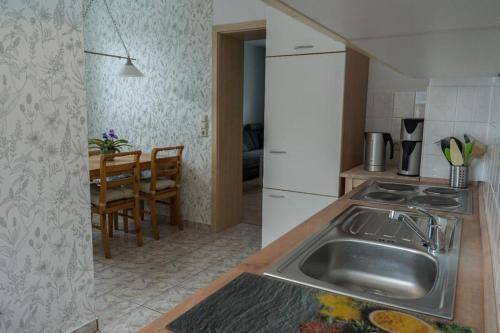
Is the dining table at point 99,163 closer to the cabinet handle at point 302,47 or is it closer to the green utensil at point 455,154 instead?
the cabinet handle at point 302,47

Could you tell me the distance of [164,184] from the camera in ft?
12.0

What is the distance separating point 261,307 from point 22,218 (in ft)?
4.63

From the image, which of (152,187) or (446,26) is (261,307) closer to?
(446,26)

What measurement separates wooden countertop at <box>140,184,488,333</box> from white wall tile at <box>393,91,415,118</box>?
128 cm

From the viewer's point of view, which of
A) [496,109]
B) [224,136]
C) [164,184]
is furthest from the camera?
[224,136]

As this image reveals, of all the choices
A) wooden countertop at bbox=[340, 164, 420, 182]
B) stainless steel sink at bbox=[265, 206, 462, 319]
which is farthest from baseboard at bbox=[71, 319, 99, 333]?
wooden countertop at bbox=[340, 164, 420, 182]

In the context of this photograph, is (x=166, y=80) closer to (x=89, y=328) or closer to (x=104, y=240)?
(x=104, y=240)

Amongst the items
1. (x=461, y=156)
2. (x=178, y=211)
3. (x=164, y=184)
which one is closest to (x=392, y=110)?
(x=461, y=156)

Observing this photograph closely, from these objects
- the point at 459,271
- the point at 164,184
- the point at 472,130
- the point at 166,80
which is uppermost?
the point at 166,80

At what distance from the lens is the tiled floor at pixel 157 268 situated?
2.30 m

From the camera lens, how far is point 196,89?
375 centimetres

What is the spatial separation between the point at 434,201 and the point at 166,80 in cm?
309

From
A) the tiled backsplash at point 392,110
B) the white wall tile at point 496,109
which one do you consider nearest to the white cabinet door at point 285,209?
the tiled backsplash at point 392,110

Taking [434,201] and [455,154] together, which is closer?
[434,201]
